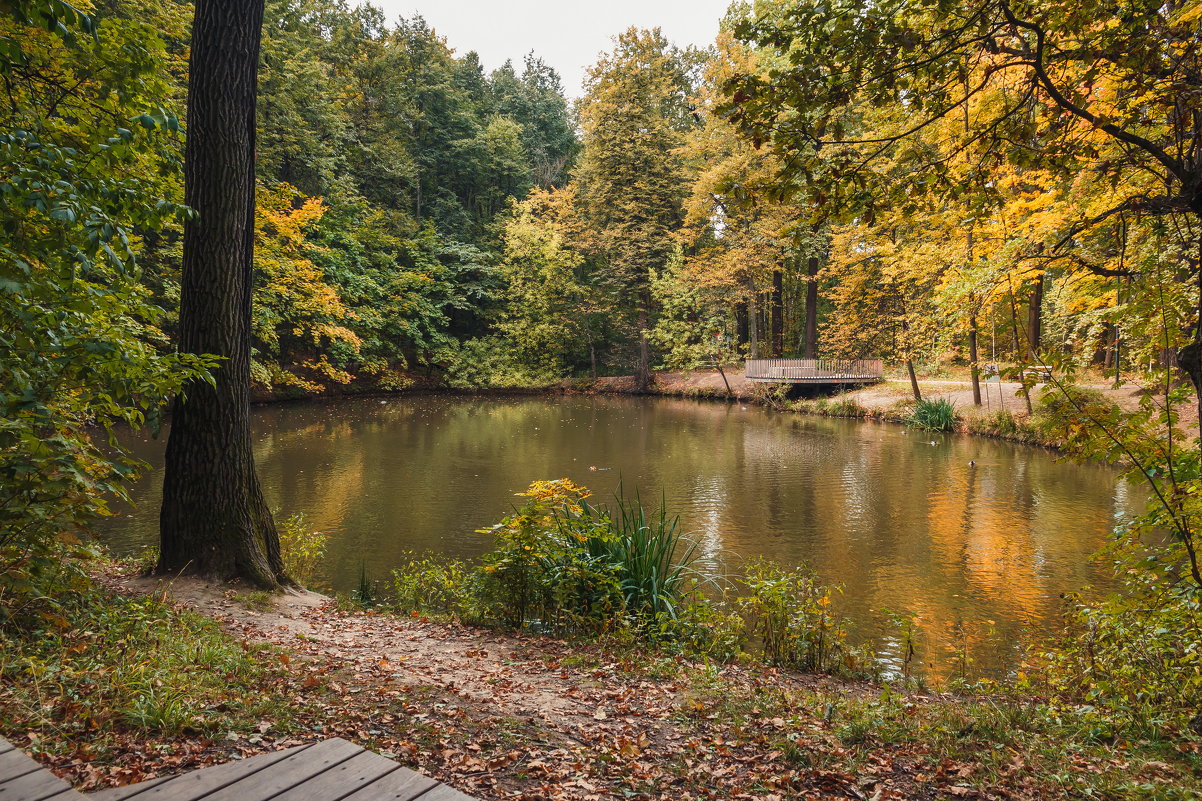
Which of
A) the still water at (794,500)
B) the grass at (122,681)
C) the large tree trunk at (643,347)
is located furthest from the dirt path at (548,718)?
the large tree trunk at (643,347)

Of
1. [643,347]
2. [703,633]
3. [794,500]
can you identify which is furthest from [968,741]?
[643,347]

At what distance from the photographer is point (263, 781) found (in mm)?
1986

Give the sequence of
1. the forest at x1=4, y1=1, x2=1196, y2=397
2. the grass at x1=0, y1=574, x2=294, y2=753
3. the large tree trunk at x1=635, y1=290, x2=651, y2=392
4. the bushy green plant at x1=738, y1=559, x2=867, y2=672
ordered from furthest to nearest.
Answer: the large tree trunk at x1=635, y1=290, x2=651, y2=392 → the forest at x1=4, y1=1, x2=1196, y2=397 → the bushy green plant at x1=738, y1=559, x2=867, y2=672 → the grass at x1=0, y1=574, x2=294, y2=753

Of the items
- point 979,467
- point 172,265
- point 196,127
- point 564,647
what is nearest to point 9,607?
point 564,647

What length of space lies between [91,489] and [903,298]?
78.2 feet

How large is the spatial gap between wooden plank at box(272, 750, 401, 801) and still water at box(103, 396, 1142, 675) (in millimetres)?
3686

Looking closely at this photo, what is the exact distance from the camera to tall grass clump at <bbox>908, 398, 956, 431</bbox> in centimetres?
1745

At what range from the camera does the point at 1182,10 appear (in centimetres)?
349

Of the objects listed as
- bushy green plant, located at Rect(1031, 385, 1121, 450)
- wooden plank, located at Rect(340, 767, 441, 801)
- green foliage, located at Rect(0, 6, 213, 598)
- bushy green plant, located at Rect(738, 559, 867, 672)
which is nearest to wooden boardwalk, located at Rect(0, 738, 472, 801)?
wooden plank, located at Rect(340, 767, 441, 801)

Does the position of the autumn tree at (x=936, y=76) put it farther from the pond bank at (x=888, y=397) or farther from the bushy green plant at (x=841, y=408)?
the bushy green plant at (x=841, y=408)

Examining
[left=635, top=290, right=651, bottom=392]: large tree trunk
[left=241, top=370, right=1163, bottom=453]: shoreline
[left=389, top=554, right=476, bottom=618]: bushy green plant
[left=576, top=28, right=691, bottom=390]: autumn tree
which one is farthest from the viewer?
[left=635, top=290, right=651, bottom=392]: large tree trunk

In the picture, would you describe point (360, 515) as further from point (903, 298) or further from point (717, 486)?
point (903, 298)

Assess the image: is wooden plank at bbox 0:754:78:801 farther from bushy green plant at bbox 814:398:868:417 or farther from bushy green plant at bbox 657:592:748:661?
bushy green plant at bbox 814:398:868:417

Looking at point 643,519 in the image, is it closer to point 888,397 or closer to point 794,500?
point 794,500
